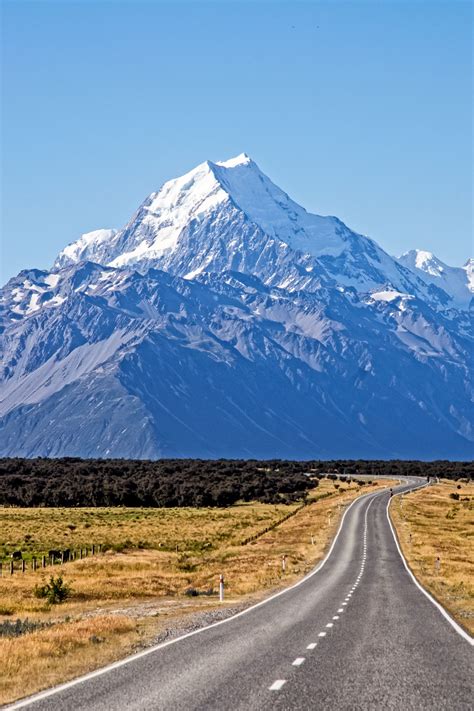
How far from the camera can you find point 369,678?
1941cm

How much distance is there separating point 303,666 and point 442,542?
2287 inches

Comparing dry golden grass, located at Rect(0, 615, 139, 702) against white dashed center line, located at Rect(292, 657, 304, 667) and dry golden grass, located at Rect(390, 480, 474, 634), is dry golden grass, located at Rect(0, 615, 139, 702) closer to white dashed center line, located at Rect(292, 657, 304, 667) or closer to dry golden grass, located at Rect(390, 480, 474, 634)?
white dashed center line, located at Rect(292, 657, 304, 667)

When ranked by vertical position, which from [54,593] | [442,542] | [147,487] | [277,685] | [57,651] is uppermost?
[147,487]

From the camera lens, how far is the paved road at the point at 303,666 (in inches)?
672

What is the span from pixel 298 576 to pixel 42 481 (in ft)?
355

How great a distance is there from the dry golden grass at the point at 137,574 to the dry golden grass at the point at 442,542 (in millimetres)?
6375

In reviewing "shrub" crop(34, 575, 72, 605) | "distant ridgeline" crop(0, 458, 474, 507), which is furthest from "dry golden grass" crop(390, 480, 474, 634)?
"distant ridgeline" crop(0, 458, 474, 507)

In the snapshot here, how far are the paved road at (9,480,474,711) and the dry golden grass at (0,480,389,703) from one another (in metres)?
1.73

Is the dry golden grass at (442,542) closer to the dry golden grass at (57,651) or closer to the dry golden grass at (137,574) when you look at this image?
the dry golden grass at (137,574)

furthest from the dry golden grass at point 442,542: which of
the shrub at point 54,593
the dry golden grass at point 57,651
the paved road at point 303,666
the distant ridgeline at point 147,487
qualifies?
the distant ridgeline at point 147,487

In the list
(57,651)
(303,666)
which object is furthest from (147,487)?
(303,666)

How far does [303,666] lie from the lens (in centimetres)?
2069

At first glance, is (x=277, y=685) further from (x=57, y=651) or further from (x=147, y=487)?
(x=147, y=487)

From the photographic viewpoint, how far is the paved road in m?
17.1
